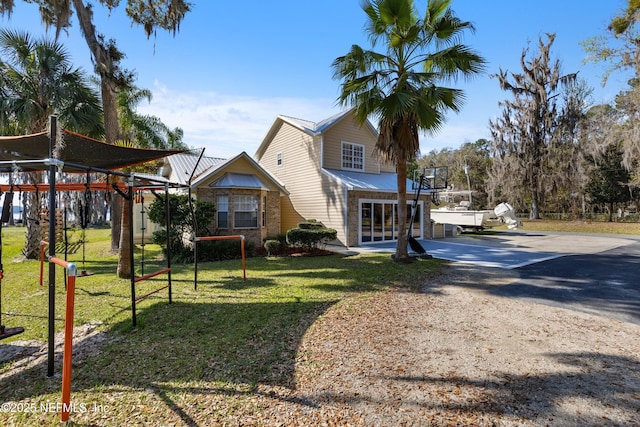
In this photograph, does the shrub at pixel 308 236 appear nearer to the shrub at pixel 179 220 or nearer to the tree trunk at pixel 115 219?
the shrub at pixel 179 220

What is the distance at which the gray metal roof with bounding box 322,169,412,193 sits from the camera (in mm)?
15047

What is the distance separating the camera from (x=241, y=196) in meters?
14.5

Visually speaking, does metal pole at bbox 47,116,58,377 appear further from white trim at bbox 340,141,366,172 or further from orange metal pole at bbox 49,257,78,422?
white trim at bbox 340,141,366,172

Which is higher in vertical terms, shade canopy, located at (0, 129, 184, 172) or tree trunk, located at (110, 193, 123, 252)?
shade canopy, located at (0, 129, 184, 172)

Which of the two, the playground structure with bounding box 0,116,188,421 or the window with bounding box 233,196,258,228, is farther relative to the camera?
the window with bounding box 233,196,258,228

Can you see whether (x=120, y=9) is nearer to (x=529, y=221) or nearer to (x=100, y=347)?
(x=100, y=347)

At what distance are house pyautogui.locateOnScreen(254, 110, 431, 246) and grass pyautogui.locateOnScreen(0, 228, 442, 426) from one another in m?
5.78

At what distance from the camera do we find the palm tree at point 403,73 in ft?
30.6

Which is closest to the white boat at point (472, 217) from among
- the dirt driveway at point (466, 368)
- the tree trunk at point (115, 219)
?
the dirt driveway at point (466, 368)

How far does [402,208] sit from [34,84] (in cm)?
1378

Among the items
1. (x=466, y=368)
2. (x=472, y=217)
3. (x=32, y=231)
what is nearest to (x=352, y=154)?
(x=472, y=217)

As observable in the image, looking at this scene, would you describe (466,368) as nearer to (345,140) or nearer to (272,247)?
(272,247)

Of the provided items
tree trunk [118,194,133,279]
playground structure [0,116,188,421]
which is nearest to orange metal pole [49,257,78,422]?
playground structure [0,116,188,421]

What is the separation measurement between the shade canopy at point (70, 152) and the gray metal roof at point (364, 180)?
32.9 feet
